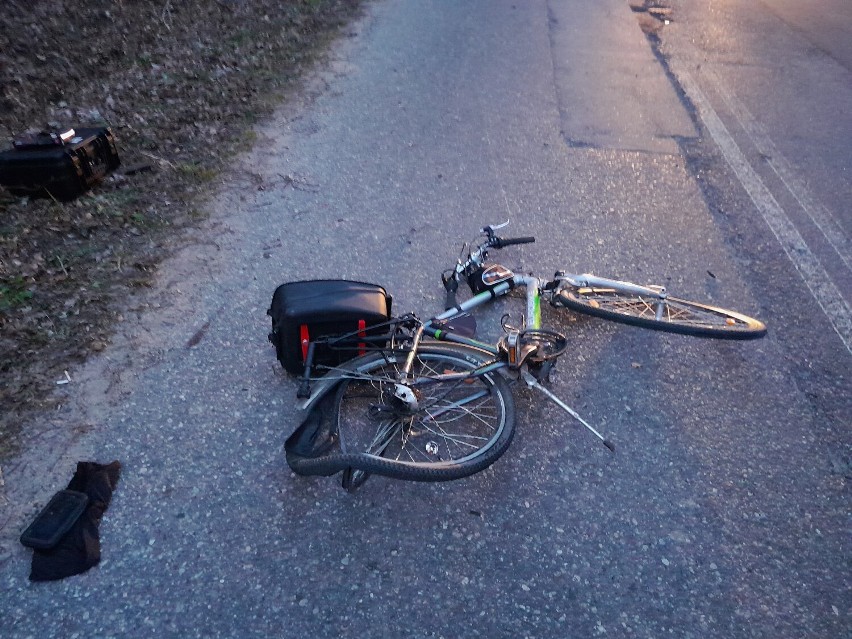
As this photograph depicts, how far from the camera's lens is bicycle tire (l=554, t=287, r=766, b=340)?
13.1 ft

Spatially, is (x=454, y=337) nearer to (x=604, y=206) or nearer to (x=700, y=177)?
(x=604, y=206)

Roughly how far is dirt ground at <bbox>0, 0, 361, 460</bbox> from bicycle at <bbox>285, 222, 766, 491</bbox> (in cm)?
151

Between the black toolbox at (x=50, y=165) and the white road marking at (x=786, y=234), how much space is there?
5.55m

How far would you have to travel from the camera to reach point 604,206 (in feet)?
18.7

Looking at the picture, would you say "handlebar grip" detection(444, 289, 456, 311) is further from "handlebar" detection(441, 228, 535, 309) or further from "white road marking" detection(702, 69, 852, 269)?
"white road marking" detection(702, 69, 852, 269)

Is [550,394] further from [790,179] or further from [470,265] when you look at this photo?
[790,179]

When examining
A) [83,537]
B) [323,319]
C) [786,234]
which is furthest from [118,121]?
[786,234]

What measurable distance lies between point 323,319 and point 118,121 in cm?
434

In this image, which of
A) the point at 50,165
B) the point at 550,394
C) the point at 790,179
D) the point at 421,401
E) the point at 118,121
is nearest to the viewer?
the point at 421,401

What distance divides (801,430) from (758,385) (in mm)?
375

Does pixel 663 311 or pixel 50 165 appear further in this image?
pixel 50 165

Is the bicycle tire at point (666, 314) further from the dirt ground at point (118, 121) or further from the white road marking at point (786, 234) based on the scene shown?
the dirt ground at point (118, 121)

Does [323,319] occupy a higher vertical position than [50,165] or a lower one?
lower

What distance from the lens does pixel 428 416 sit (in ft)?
11.0
